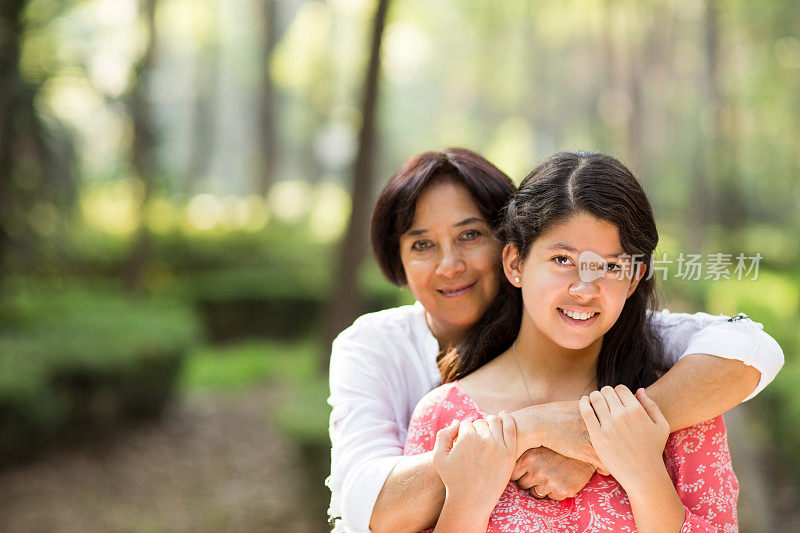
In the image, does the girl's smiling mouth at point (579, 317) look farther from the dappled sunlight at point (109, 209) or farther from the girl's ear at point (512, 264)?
the dappled sunlight at point (109, 209)

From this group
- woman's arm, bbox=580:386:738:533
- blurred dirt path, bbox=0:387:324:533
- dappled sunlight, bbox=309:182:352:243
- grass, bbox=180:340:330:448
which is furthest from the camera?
dappled sunlight, bbox=309:182:352:243

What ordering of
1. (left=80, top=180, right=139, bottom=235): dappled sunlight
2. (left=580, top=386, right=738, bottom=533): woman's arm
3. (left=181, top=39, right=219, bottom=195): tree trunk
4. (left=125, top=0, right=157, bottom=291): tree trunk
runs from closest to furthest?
(left=580, top=386, right=738, bottom=533): woman's arm → (left=125, top=0, right=157, bottom=291): tree trunk → (left=80, top=180, right=139, bottom=235): dappled sunlight → (left=181, top=39, right=219, bottom=195): tree trunk

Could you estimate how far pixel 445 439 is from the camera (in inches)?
73.8

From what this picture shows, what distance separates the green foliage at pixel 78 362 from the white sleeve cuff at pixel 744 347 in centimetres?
483

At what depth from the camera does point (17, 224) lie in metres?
7.02

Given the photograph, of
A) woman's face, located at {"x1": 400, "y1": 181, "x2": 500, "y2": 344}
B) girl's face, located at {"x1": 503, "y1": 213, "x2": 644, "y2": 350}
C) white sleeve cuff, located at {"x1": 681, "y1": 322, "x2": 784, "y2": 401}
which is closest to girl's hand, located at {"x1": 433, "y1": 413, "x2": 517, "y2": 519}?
girl's face, located at {"x1": 503, "y1": 213, "x2": 644, "y2": 350}

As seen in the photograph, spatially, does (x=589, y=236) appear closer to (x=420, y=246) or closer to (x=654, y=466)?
(x=654, y=466)

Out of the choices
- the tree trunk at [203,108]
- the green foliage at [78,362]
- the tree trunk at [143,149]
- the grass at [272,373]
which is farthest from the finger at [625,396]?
the tree trunk at [203,108]

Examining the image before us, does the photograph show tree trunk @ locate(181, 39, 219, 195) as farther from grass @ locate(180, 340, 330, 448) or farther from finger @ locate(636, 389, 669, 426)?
finger @ locate(636, 389, 669, 426)

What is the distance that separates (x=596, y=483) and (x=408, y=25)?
51.0ft

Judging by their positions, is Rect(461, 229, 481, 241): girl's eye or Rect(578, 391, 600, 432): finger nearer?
Rect(578, 391, 600, 432): finger

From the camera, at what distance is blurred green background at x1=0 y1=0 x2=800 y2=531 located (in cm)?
595

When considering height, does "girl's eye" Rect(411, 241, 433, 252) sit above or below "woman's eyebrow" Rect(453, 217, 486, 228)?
below

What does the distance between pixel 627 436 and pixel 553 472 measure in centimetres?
18
